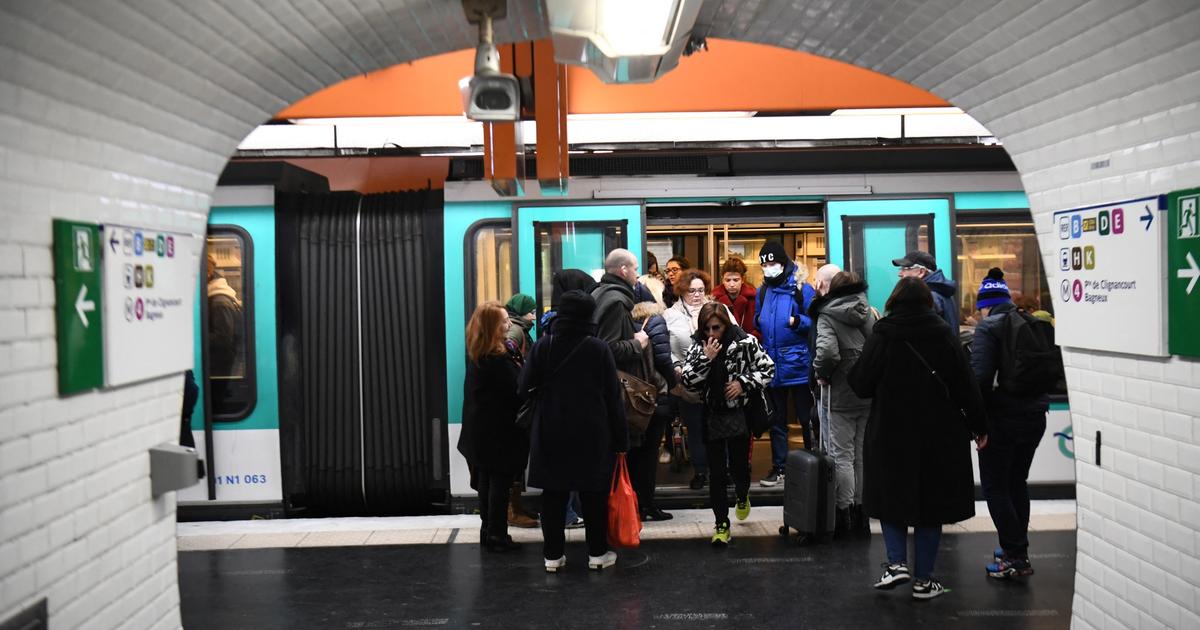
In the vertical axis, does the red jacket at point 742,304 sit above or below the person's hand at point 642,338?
above

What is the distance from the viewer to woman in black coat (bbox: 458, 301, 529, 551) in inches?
257

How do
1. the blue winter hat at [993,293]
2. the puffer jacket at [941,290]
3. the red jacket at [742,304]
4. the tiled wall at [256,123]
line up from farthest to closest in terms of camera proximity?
the red jacket at [742,304] < the puffer jacket at [941,290] < the blue winter hat at [993,293] < the tiled wall at [256,123]

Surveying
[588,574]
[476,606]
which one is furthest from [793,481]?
[476,606]

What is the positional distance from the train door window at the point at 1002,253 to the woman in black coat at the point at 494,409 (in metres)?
3.42

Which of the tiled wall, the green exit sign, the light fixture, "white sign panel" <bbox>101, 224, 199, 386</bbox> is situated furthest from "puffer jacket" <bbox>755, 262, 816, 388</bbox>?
the green exit sign

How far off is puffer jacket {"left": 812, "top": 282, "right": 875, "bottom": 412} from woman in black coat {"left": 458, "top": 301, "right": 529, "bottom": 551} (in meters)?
Result: 1.79

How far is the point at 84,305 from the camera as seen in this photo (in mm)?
3205

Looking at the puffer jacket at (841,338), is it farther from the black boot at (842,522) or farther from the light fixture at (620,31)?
the light fixture at (620,31)

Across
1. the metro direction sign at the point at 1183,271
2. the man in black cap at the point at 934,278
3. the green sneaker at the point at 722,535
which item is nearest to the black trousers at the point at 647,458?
the green sneaker at the point at 722,535

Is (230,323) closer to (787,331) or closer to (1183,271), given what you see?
(787,331)

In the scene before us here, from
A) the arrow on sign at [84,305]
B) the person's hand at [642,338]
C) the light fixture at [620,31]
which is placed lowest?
the person's hand at [642,338]

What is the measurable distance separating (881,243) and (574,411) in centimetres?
303

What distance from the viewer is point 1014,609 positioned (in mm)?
5379

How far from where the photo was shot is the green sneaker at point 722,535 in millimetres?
6660
